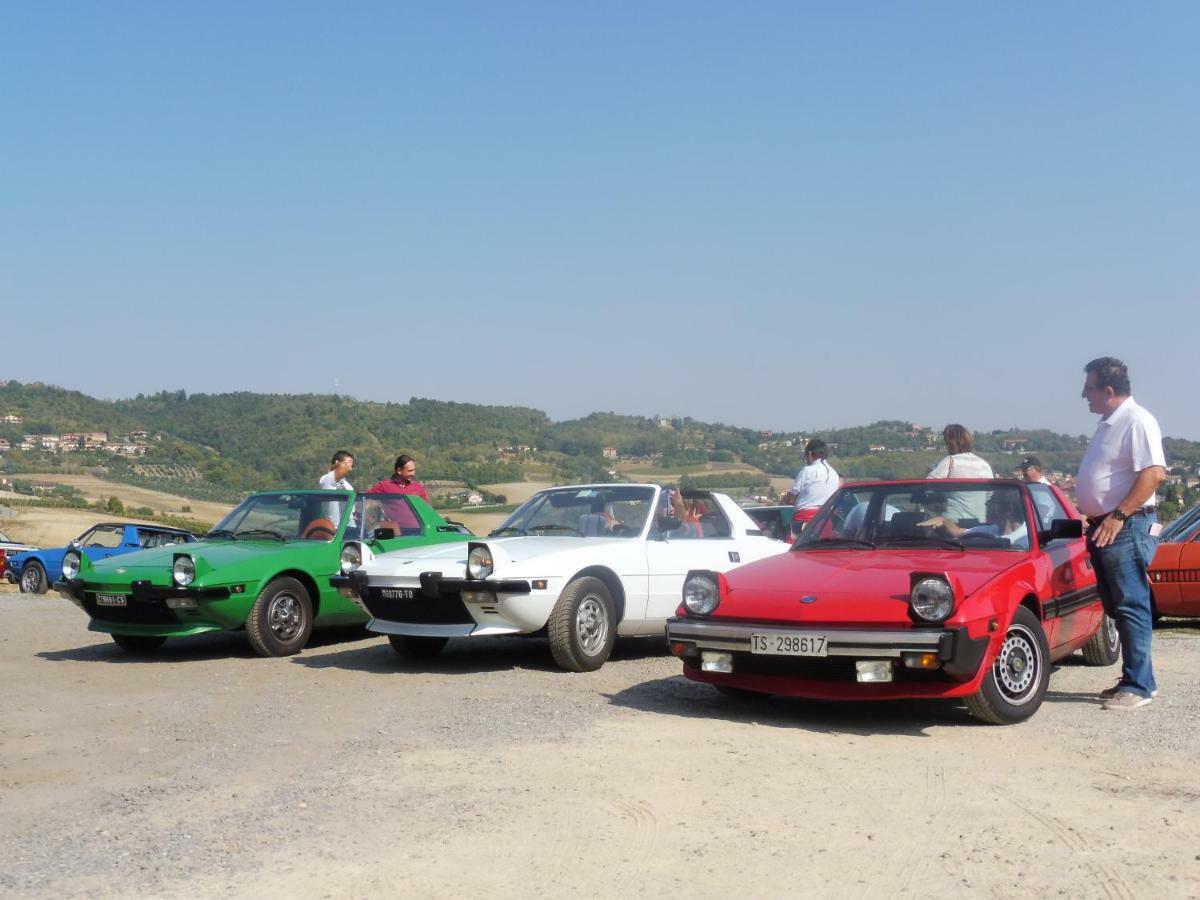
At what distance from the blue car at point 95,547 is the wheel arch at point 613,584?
240 inches

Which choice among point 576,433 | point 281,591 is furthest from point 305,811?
point 576,433

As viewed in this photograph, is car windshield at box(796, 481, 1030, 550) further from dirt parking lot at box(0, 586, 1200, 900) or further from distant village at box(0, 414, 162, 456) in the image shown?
distant village at box(0, 414, 162, 456)

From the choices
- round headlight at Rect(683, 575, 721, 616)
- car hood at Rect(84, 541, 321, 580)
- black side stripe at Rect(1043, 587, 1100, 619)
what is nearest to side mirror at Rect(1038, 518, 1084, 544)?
black side stripe at Rect(1043, 587, 1100, 619)

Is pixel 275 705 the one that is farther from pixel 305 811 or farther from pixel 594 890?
pixel 594 890

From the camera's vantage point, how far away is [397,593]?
31.0 ft

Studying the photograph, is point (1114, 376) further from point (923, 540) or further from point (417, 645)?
point (417, 645)

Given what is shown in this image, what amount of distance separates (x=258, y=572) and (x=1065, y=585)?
6.42 meters

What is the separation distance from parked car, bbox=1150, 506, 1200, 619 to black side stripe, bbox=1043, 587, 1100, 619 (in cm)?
422

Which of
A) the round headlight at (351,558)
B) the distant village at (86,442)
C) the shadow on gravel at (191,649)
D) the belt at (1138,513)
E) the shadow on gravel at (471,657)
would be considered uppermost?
the distant village at (86,442)

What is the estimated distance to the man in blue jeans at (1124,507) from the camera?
287 inches

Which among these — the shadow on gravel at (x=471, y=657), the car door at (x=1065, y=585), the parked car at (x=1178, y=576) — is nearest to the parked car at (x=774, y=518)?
the shadow on gravel at (x=471, y=657)

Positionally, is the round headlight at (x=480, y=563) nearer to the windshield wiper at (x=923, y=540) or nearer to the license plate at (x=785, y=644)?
the license plate at (x=785, y=644)

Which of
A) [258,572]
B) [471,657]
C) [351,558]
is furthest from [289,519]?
[471,657]

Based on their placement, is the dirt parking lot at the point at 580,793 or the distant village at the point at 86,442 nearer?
the dirt parking lot at the point at 580,793
